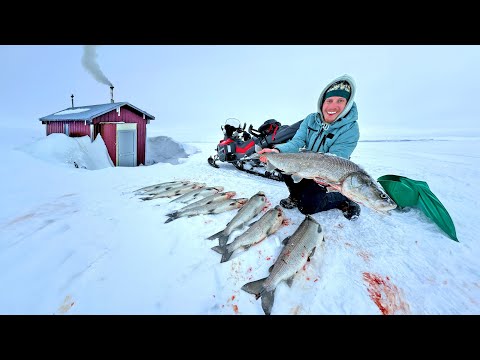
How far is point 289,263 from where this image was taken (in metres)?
2.24

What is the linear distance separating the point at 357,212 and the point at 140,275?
3577mm

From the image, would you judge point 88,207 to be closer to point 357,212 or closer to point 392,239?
point 357,212

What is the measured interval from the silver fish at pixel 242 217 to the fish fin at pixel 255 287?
82 cm

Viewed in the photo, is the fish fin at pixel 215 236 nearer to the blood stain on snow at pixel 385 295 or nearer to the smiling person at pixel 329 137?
the smiling person at pixel 329 137

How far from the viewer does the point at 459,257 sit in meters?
2.62

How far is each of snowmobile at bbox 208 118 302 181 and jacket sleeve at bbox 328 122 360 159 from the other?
400 cm

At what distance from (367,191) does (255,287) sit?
1695 millimetres

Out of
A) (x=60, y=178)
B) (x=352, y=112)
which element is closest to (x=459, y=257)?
(x=352, y=112)

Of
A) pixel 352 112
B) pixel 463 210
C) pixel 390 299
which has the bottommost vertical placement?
pixel 390 299

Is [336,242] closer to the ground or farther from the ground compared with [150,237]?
farther from the ground

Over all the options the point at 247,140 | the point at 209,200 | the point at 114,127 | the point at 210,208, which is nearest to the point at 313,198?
the point at 210,208

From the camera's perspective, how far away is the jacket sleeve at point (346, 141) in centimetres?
330

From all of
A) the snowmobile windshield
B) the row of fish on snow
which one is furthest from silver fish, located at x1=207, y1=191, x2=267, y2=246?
the snowmobile windshield

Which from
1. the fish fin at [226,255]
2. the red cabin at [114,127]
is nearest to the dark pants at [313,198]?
the fish fin at [226,255]
